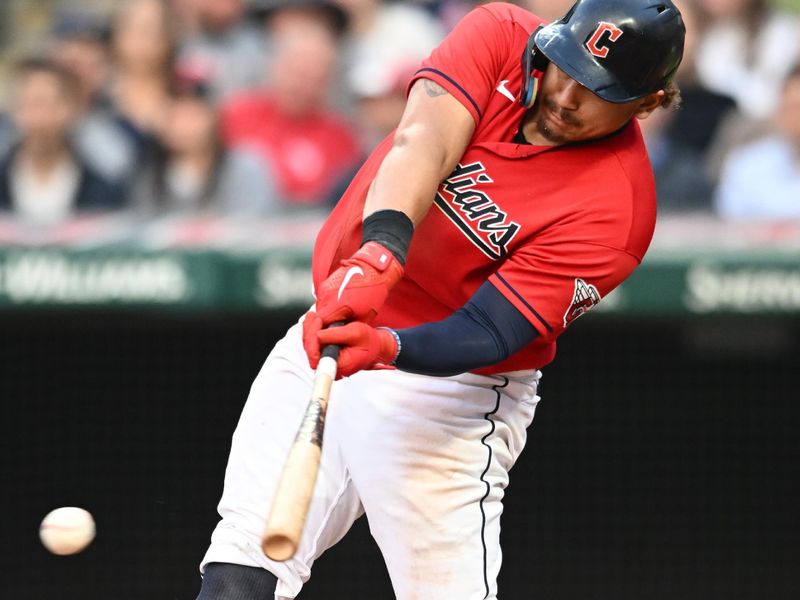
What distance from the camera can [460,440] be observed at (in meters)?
2.52

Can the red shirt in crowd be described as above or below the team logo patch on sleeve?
above

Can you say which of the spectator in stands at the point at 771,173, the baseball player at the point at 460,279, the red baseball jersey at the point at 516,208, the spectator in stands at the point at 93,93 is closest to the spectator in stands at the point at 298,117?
the spectator in stands at the point at 93,93

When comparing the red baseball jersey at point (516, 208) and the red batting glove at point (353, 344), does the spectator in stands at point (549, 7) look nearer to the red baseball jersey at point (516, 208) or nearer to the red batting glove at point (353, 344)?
the red baseball jersey at point (516, 208)

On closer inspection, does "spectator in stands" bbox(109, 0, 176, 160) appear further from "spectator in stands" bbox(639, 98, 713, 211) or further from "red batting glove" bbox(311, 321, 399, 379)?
"red batting glove" bbox(311, 321, 399, 379)

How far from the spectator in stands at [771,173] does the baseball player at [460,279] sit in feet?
6.62

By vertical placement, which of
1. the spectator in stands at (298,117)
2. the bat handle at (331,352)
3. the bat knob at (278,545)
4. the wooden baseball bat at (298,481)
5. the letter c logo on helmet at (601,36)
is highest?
the spectator in stands at (298,117)

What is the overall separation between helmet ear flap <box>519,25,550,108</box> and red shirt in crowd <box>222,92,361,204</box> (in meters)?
2.16

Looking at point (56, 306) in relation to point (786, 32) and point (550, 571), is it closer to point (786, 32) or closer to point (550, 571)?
point (550, 571)

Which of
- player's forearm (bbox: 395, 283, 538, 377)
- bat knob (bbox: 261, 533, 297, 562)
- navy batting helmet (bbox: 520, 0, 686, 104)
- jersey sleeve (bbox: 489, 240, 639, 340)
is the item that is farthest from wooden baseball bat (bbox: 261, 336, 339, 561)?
navy batting helmet (bbox: 520, 0, 686, 104)

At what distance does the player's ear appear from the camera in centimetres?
234

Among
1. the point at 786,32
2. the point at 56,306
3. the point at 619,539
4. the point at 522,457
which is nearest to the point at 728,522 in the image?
the point at 619,539

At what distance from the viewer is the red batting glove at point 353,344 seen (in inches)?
78.6

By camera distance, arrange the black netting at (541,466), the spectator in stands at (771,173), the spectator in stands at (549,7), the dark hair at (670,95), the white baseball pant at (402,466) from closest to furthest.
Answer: the dark hair at (670,95), the white baseball pant at (402,466), the spectator in stands at (771,173), the spectator in stands at (549,7), the black netting at (541,466)

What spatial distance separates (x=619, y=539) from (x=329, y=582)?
1.15 metres
